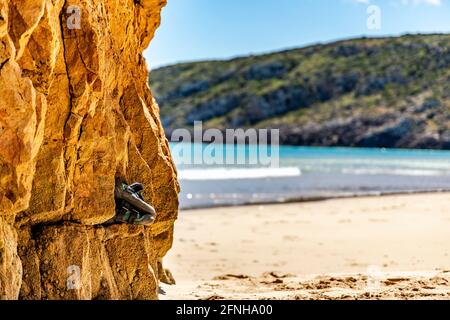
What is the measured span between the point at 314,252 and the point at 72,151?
10.9 m

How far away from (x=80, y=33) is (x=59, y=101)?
715 mm

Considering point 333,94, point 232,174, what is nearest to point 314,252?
point 232,174

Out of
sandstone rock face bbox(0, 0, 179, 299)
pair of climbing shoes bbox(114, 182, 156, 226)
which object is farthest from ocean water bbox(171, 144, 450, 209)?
pair of climbing shoes bbox(114, 182, 156, 226)

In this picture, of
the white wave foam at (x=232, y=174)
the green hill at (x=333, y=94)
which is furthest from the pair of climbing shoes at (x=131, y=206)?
the green hill at (x=333, y=94)

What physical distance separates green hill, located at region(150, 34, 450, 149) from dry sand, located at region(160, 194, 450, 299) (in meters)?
95.7

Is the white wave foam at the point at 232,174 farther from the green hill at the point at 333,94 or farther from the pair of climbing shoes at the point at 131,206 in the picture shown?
the green hill at the point at 333,94

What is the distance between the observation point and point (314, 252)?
16500 mm

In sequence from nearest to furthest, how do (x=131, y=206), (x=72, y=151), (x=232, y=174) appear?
(x=72, y=151) → (x=131, y=206) → (x=232, y=174)

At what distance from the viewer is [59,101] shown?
6336 millimetres

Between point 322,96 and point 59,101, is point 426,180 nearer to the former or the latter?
point 59,101

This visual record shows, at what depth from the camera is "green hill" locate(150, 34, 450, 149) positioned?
399 ft

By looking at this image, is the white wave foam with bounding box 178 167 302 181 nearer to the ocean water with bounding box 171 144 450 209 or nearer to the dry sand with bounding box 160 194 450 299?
the ocean water with bounding box 171 144 450 209

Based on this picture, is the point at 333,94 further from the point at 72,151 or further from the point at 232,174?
the point at 72,151

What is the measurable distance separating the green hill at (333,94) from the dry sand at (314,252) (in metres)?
95.7
